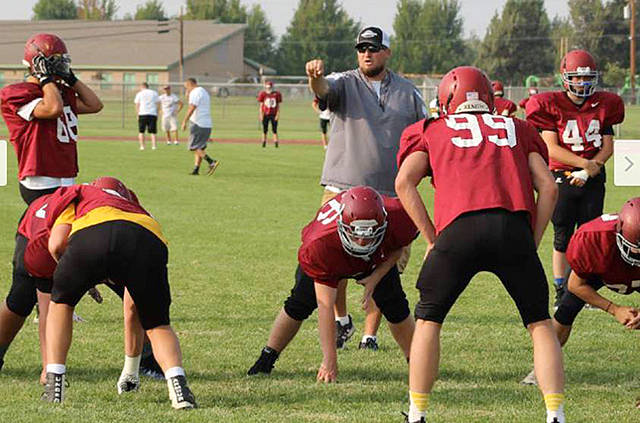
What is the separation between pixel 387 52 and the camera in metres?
7.09

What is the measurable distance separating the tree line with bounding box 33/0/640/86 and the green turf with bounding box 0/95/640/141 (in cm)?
2356

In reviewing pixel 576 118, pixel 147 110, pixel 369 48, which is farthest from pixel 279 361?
pixel 147 110

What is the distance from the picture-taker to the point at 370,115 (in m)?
7.11

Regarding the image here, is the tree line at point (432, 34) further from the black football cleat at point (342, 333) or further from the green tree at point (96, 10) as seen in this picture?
the black football cleat at point (342, 333)

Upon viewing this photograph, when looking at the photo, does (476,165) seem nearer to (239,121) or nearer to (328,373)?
(328,373)

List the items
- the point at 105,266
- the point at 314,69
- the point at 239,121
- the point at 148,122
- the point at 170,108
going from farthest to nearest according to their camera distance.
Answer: the point at 239,121 < the point at 170,108 < the point at 148,122 < the point at 314,69 < the point at 105,266

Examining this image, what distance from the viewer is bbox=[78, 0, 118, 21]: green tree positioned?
323 feet

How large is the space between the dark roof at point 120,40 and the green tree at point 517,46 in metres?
17.3

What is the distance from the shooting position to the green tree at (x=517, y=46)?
75.8m

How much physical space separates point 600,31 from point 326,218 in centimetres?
6988

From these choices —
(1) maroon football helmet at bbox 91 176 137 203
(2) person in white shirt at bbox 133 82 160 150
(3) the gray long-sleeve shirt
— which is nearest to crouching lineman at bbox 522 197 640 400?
(3) the gray long-sleeve shirt

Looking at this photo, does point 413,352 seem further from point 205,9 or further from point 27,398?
point 205,9

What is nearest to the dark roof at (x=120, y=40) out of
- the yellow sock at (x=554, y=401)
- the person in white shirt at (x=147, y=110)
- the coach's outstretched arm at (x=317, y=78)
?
the person in white shirt at (x=147, y=110)

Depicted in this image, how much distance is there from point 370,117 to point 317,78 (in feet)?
1.76
